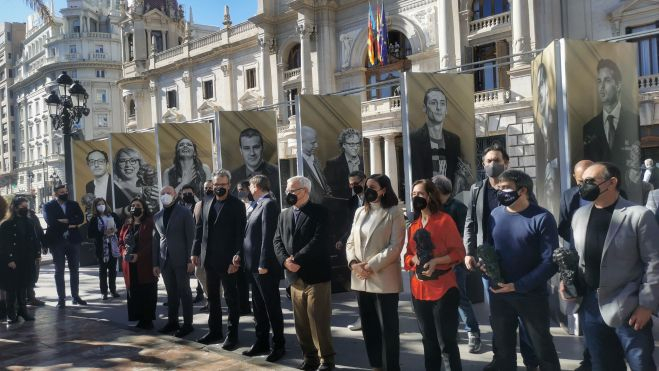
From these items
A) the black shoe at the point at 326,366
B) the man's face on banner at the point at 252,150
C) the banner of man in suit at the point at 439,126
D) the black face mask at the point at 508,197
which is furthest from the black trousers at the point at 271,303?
the man's face on banner at the point at 252,150

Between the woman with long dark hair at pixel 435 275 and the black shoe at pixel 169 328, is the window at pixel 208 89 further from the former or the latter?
the woman with long dark hair at pixel 435 275

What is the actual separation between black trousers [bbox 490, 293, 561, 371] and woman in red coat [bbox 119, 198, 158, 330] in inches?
193

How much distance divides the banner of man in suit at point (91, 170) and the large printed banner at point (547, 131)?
448 inches

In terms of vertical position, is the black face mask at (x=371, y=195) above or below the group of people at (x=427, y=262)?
above

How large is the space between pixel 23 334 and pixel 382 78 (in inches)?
933

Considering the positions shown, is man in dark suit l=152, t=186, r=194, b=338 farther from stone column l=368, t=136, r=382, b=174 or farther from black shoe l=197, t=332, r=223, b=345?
stone column l=368, t=136, r=382, b=174

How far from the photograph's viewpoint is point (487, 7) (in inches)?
981

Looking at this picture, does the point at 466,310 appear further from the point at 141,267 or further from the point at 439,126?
the point at 141,267

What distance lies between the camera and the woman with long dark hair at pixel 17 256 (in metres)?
8.17

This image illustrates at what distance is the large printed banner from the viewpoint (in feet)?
22.0

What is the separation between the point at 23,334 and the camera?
7.76 metres

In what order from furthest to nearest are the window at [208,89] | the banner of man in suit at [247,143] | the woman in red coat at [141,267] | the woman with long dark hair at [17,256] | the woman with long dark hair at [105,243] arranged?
the window at [208,89]
the banner of man in suit at [247,143]
the woman with long dark hair at [105,243]
the woman with long dark hair at [17,256]
the woman in red coat at [141,267]

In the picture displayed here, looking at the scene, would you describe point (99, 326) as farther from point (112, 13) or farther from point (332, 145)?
point (112, 13)

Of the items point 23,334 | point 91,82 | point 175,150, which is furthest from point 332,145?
point 91,82
